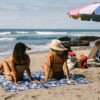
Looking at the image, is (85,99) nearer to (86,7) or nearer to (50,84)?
(50,84)

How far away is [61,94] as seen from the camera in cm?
626

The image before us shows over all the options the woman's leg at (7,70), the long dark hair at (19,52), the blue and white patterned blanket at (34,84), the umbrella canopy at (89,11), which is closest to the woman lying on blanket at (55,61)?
the blue and white patterned blanket at (34,84)

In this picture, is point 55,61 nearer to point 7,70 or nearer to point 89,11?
point 7,70

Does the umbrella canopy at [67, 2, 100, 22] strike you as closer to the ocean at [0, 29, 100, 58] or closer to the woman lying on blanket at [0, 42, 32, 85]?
the woman lying on blanket at [0, 42, 32, 85]

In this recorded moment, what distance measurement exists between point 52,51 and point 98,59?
3.62 metres

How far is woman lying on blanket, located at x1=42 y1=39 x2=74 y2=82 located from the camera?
7242mm

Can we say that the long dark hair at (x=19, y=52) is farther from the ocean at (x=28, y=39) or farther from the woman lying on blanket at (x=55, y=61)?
the ocean at (x=28, y=39)

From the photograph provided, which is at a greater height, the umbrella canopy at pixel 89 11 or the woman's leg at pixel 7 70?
the umbrella canopy at pixel 89 11

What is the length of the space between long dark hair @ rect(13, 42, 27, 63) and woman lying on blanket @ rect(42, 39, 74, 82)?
2.10 feet

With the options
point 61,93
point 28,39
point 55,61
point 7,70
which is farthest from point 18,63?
point 28,39

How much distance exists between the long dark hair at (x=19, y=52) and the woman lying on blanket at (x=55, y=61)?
0.64m

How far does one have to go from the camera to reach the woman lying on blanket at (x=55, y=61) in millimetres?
7242

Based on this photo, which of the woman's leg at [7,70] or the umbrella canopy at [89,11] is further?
the umbrella canopy at [89,11]

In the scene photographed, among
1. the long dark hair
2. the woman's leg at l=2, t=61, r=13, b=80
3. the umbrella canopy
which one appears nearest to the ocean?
the umbrella canopy
